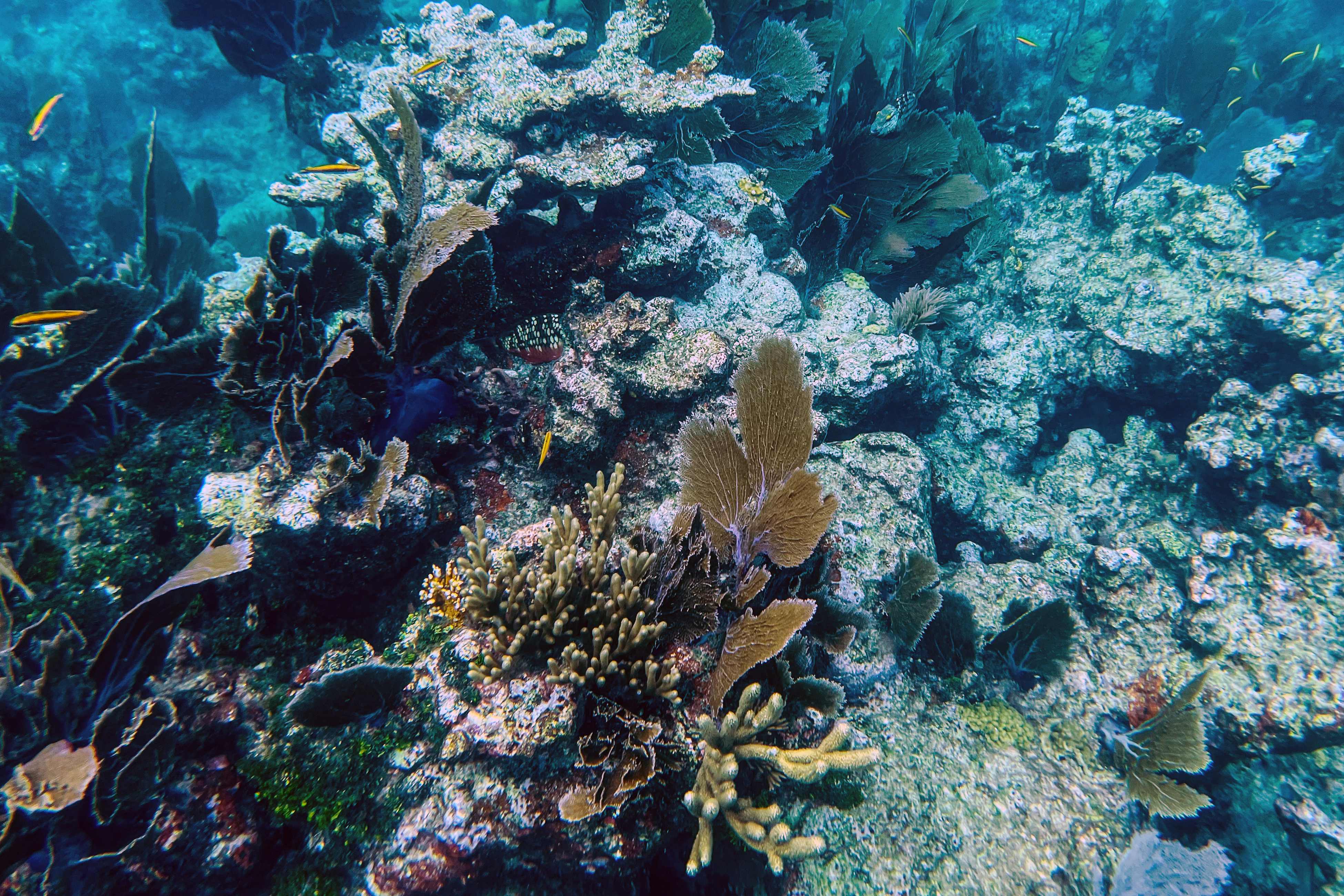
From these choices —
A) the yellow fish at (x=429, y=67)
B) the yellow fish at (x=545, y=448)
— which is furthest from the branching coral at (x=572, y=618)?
the yellow fish at (x=429, y=67)

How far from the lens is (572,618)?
97.5 inches

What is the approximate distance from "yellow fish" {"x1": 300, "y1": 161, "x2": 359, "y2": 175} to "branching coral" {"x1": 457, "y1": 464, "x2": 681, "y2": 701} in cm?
428

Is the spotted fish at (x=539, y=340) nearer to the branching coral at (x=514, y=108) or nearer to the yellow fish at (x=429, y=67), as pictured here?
Answer: the branching coral at (x=514, y=108)

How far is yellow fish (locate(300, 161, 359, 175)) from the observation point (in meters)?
4.95

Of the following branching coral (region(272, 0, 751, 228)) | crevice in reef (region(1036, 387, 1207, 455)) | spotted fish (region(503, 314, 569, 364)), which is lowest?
crevice in reef (region(1036, 387, 1207, 455))

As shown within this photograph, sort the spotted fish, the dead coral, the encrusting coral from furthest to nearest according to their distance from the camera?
the spotted fish → the dead coral → the encrusting coral

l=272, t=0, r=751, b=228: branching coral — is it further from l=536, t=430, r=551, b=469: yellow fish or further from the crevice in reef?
the crevice in reef

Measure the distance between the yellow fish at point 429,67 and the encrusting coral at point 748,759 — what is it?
20.0 ft

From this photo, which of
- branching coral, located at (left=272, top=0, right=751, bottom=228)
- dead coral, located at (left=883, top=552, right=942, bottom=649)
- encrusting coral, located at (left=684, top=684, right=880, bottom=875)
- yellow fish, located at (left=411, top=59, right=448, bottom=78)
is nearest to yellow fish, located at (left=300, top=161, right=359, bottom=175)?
branching coral, located at (left=272, top=0, right=751, bottom=228)

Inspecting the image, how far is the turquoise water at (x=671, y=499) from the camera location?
2.34 meters

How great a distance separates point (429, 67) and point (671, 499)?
4876 mm

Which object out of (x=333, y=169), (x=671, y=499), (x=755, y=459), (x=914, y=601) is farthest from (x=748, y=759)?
(x=333, y=169)

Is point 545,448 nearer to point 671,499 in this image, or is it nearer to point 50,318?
point 671,499

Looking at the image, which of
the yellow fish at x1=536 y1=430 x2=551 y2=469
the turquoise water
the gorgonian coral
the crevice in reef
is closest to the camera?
the turquoise water
